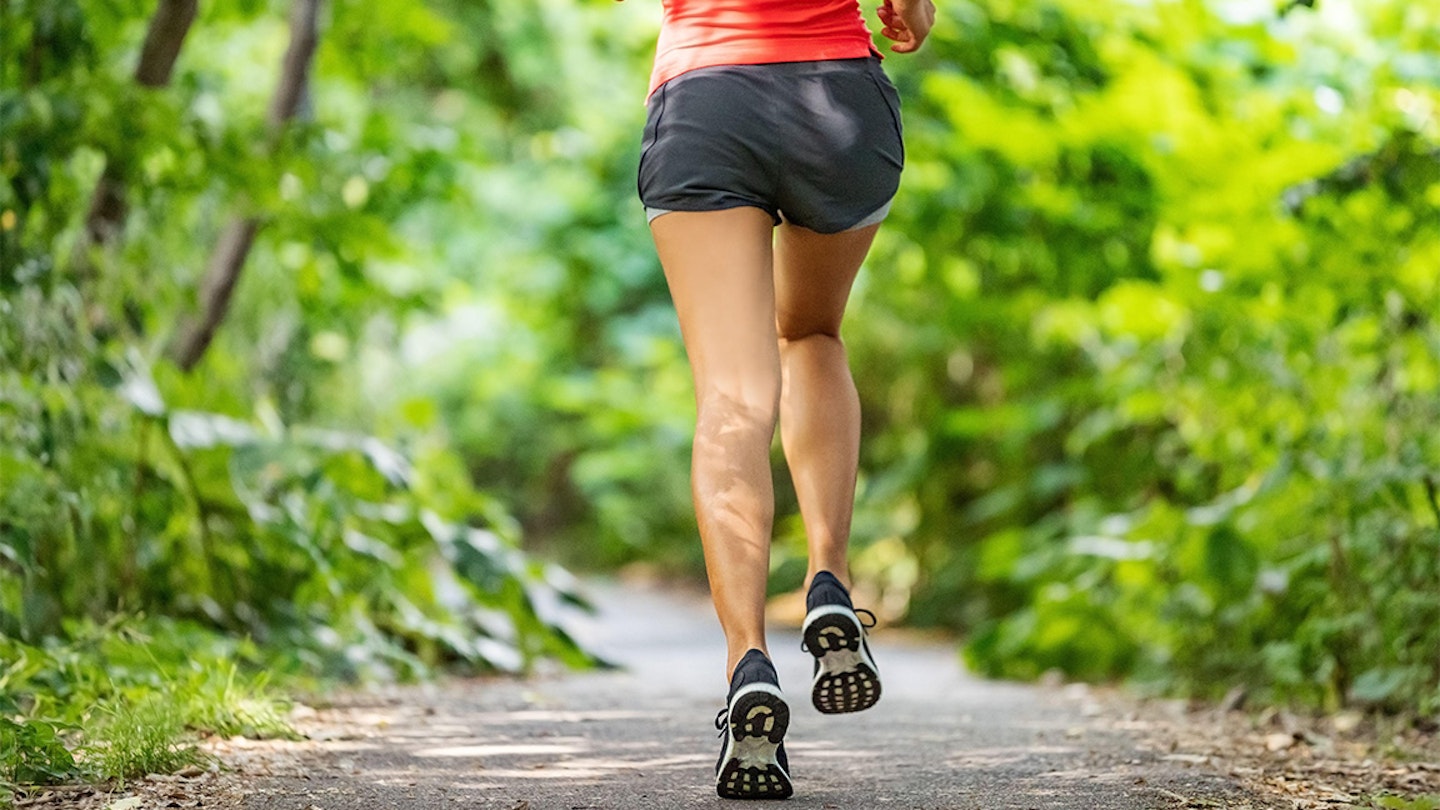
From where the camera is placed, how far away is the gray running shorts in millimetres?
2264

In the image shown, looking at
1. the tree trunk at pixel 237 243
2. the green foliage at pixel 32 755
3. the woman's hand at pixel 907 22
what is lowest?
the green foliage at pixel 32 755

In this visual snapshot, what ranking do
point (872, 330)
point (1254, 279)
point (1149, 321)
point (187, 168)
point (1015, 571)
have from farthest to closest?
1. point (872, 330)
2. point (1149, 321)
3. point (1015, 571)
4. point (1254, 279)
5. point (187, 168)

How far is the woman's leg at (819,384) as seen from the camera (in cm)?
246

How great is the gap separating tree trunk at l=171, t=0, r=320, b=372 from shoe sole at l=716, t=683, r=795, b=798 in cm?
329

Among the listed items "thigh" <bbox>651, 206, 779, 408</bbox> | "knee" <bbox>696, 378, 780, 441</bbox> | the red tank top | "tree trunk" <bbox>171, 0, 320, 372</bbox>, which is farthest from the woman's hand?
"tree trunk" <bbox>171, 0, 320, 372</bbox>

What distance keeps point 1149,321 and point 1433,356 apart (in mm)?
1912

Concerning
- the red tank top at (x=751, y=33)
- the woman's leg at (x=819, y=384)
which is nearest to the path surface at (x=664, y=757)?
the woman's leg at (x=819, y=384)

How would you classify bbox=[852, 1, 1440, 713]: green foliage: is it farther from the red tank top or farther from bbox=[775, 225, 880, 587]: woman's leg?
the red tank top

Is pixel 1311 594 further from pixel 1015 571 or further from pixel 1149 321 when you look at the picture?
pixel 1149 321

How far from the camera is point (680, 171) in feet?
7.43

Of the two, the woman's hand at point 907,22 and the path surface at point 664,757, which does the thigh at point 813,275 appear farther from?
the path surface at point 664,757

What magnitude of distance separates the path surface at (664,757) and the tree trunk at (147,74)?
5.42 ft

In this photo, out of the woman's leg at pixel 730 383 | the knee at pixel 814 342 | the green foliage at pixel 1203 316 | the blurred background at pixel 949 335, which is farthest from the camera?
the green foliage at pixel 1203 316

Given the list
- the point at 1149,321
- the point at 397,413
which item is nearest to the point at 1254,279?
the point at 1149,321
